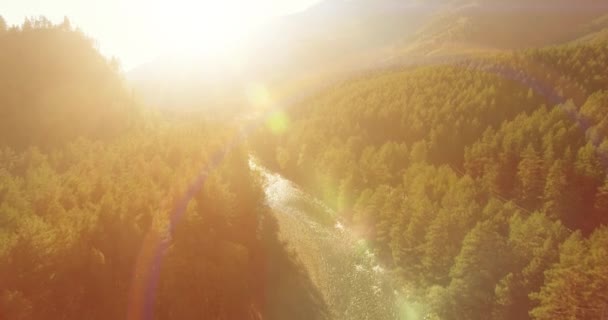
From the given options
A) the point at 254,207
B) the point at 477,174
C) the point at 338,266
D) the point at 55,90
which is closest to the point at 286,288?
the point at 338,266

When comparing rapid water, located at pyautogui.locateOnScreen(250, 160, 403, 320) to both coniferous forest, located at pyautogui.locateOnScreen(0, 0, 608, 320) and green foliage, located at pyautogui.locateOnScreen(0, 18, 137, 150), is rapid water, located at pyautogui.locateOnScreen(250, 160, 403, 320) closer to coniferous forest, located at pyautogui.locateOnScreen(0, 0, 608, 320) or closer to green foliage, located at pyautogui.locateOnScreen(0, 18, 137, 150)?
coniferous forest, located at pyautogui.locateOnScreen(0, 0, 608, 320)

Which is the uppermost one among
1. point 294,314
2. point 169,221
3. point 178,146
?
point 178,146

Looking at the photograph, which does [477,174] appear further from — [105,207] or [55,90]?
[55,90]

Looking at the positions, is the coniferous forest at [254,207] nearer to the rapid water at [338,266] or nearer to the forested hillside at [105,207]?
the forested hillside at [105,207]

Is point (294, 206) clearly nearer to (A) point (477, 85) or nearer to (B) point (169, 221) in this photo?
(B) point (169, 221)

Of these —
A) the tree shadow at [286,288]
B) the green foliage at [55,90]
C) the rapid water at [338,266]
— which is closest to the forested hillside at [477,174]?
the rapid water at [338,266]

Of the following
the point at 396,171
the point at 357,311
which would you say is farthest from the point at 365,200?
the point at 357,311
